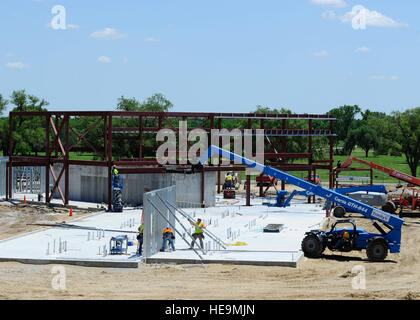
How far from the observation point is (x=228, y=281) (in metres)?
24.4

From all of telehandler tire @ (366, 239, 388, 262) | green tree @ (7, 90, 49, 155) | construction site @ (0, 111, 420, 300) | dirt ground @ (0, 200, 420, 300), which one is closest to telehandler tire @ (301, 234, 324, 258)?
construction site @ (0, 111, 420, 300)

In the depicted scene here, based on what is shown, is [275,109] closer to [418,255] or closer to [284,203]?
[284,203]

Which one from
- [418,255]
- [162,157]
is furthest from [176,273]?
[162,157]

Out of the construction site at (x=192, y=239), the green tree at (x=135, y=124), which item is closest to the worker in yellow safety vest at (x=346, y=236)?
the construction site at (x=192, y=239)

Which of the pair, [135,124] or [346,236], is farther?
[135,124]

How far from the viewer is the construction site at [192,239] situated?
23.4 m

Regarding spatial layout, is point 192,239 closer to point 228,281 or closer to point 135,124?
point 228,281

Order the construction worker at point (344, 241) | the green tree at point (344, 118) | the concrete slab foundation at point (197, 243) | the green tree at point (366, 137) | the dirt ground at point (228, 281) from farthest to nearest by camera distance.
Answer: the green tree at point (344, 118), the green tree at point (366, 137), the construction worker at point (344, 241), the concrete slab foundation at point (197, 243), the dirt ground at point (228, 281)

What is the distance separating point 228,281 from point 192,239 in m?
6.01

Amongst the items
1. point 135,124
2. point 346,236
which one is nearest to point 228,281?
point 346,236

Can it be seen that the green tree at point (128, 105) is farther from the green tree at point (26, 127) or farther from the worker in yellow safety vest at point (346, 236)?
the worker in yellow safety vest at point (346, 236)

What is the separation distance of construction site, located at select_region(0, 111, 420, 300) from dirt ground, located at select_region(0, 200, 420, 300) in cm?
5

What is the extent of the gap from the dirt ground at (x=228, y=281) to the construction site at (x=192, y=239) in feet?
0.15

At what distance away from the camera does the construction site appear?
23.4 meters
